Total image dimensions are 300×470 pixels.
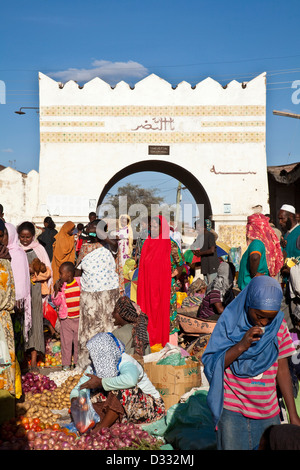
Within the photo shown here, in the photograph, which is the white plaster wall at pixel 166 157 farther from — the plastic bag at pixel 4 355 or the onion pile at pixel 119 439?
the onion pile at pixel 119 439

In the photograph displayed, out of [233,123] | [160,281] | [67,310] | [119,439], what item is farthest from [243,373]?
[233,123]

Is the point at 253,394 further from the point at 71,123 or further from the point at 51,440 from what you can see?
the point at 71,123

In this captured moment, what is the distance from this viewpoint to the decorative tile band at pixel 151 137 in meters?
17.7

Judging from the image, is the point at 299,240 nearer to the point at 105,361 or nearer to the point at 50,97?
the point at 105,361

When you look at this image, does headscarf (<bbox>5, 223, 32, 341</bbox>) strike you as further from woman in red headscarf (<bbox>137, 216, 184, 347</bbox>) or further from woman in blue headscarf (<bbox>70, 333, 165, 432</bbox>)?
woman in red headscarf (<bbox>137, 216, 184, 347</bbox>)

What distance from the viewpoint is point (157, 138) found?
17.8 metres

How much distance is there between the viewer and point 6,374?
4.58 metres

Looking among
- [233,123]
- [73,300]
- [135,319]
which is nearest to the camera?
[135,319]

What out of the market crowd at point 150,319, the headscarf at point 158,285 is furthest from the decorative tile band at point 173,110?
the headscarf at point 158,285

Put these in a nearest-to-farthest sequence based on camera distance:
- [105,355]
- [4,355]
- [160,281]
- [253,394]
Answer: [253,394] → [105,355] → [4,355] → [160,281]

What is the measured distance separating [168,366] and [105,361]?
2.73 feet

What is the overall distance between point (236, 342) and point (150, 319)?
181 inches

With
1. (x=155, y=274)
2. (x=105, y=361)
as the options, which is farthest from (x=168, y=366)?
(x=155, y=274)

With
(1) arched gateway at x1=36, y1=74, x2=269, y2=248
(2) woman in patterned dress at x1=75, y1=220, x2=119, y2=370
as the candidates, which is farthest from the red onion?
(1) arched gateway at x1=36, y1=74, x2=269, y2=248
